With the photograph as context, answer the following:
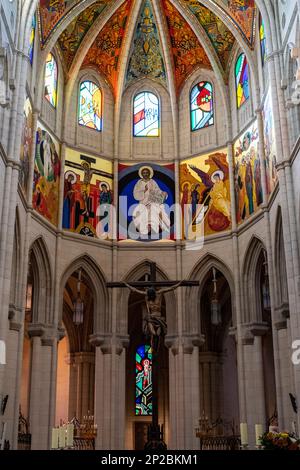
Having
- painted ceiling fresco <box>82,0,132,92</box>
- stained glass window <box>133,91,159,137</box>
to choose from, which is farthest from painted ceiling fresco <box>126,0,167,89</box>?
stained glass window <box>133,91,159,137</box>

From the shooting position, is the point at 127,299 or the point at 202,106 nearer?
the point at 127,299

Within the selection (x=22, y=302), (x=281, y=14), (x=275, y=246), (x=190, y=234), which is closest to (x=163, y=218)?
(x=190, y=234)

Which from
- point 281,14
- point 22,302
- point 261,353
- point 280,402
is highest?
point 281,14

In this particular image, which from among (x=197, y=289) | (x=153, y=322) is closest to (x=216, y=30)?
(x=197, y=289)

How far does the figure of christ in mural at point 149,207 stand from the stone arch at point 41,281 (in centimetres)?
418

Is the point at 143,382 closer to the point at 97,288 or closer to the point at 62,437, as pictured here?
the point at 97,288

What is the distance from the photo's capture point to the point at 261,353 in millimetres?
19859

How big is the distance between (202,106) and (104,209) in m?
6.00

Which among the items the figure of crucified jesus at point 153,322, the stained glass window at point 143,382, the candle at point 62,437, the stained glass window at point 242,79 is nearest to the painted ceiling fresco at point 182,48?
the stained glass window at point 242,79

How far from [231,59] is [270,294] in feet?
33.6

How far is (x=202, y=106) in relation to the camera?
80.9 ft

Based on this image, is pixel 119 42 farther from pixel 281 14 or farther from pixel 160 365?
pixel 160 365

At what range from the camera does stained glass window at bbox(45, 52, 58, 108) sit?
74.0ft

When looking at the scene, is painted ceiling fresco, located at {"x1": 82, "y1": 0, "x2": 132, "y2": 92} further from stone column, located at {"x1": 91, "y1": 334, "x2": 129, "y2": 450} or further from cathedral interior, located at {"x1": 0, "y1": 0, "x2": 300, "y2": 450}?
stone column, located at {"x1": 91, "y1": 334, "x2": 129, "y2": 450}
